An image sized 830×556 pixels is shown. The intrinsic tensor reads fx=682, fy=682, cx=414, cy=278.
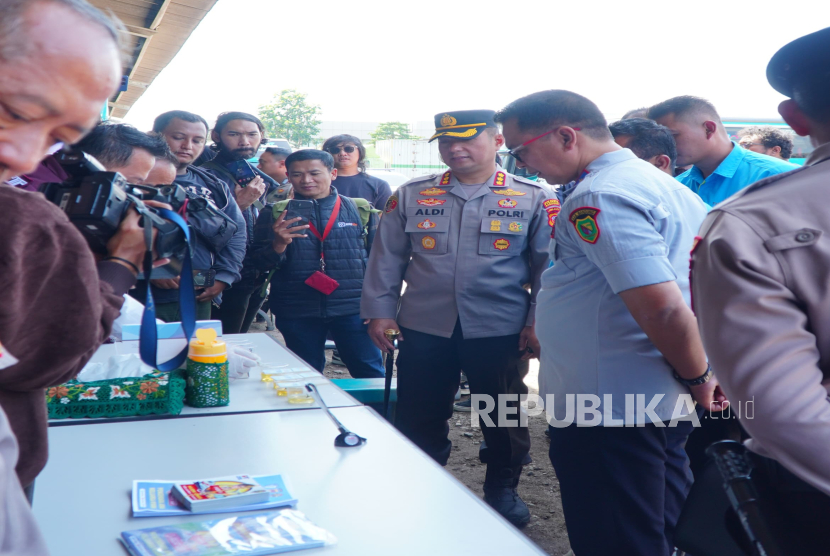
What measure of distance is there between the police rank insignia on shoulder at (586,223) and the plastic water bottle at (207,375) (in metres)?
0.96

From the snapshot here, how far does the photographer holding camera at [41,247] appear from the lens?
689 millimetres

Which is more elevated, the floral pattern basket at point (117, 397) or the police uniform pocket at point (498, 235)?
the police uniform pocket at point (498, 235)

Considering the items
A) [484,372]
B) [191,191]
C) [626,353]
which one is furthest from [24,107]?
[191,191]

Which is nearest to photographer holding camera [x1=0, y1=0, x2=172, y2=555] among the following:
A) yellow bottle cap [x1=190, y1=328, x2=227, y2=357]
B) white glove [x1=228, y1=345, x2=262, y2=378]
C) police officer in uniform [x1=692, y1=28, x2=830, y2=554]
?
yellow bottle cap [x1=190, y1=328, x2=227, y2=357]

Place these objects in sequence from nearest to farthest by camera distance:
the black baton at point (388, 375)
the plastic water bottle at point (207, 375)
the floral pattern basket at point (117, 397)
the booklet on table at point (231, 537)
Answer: the booklet on table at point (231, 537), the floral pattern basket at point (117, 397), the plastic water bottle at point (207, 375), the black baton at point (388, 375)

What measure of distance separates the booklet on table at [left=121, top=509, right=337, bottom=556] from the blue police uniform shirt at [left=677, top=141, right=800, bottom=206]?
2.32m

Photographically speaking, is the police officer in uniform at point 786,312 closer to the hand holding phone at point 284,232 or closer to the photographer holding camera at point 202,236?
the photographer holding camera at point 202,236

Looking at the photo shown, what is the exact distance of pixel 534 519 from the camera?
9.20 ft

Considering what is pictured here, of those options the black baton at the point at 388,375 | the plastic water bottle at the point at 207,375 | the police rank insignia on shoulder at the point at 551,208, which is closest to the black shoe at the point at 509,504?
the black baton at the point at 388,375

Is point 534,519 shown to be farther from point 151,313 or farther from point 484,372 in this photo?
point 151,313

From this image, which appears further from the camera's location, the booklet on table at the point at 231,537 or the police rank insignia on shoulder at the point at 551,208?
the police rank insignia on shoulder at the point at 551,208

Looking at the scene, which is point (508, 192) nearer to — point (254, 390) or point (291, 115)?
point (254, 390)

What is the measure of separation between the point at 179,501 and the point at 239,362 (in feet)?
2.98

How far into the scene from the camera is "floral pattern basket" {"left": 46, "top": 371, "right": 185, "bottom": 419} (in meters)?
1.69
